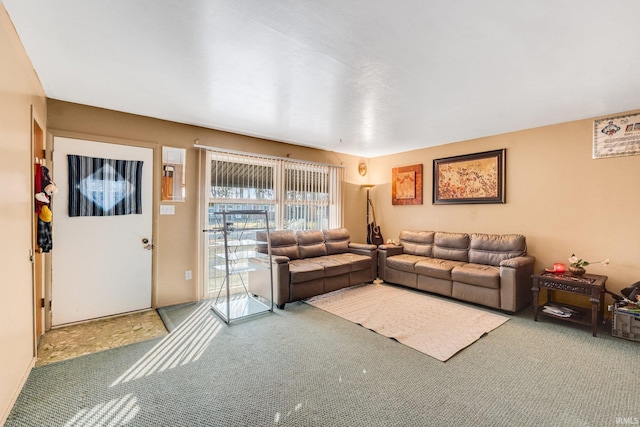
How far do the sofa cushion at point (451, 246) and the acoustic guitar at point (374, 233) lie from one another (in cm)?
131

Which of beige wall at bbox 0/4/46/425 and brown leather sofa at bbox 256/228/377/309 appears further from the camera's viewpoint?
brown leather sofa at bbox 256/228/377/309

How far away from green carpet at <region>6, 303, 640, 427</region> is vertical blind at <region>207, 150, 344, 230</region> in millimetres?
2130

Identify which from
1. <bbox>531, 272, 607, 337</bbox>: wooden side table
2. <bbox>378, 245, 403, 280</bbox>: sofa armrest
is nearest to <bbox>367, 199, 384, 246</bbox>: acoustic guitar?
<bbox>378, 245, 403, 280</bbox>: sofa armrest

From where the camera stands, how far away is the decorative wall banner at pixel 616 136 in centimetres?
330

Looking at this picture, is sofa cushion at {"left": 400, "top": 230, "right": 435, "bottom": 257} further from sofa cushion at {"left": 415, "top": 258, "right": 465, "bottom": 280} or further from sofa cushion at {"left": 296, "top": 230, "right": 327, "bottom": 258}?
sofa cushion at {"left": 296, "top": 230, "right": 327, "bottom": 258}

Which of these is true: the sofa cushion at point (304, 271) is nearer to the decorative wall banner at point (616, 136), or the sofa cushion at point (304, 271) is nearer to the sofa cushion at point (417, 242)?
the sofa cushion at point (417, 242)

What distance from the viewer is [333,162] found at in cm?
579

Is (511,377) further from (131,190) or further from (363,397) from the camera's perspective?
(131,190)

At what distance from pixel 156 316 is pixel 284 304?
1550 millimetres

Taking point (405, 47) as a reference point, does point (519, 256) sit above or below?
below

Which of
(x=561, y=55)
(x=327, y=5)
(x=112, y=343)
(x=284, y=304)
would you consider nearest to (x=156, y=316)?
(x=112, y=343)

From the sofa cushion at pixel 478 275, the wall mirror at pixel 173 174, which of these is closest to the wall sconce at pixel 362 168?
the sofa cushion at pixel 478 275

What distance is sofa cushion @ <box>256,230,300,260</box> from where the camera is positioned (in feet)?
14.2

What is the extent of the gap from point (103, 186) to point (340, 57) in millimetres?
3055
